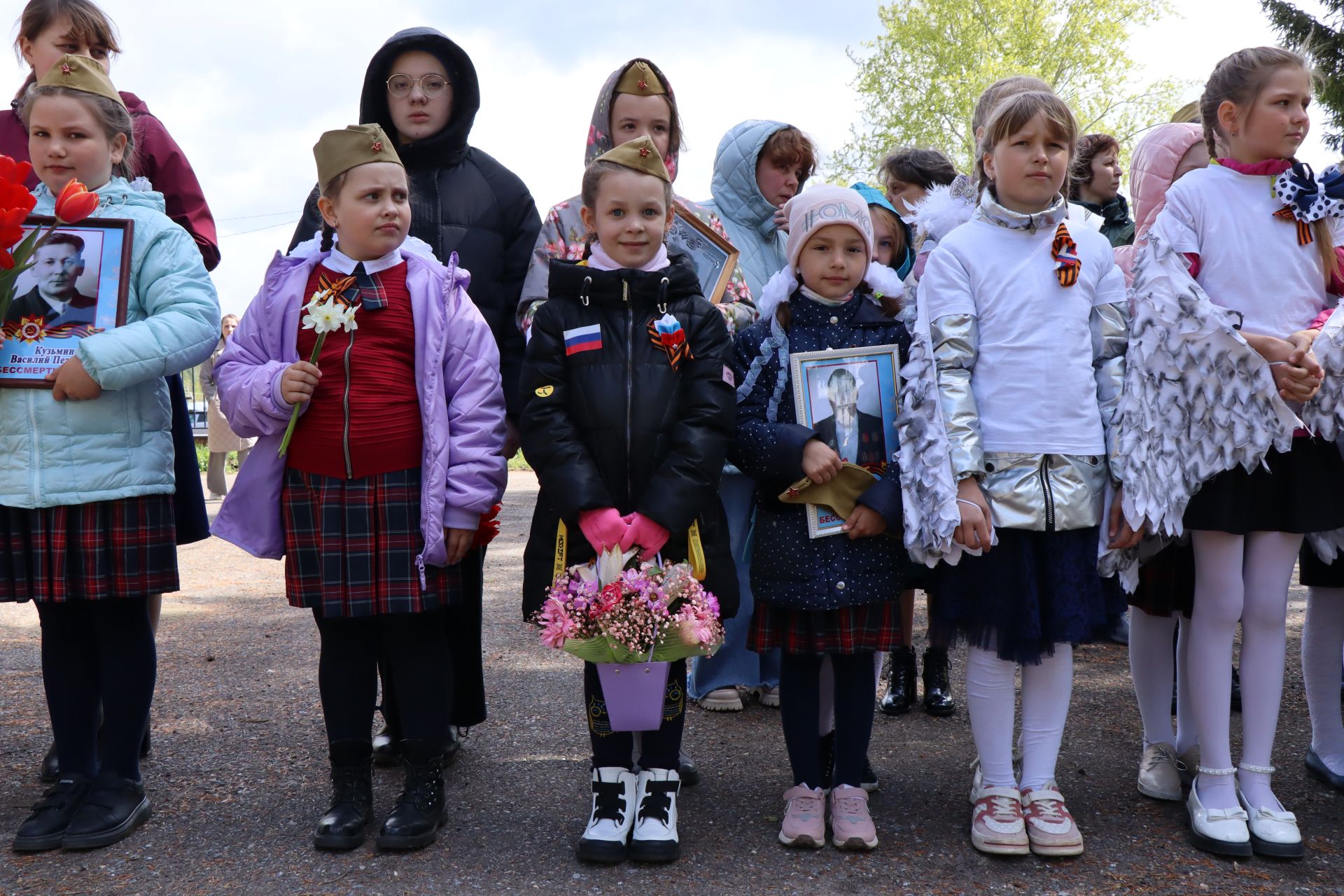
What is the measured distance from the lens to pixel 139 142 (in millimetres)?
3598

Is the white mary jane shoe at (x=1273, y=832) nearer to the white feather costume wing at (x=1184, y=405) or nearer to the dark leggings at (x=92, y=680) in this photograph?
the white feather costume wing at (x=1184, y=405)

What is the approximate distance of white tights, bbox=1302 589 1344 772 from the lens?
3.26 metres

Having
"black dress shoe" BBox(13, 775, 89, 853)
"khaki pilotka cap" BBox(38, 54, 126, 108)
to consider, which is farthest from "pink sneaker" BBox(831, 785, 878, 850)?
"khaki pilotka cap" BBox(38, 54, 126, 108)

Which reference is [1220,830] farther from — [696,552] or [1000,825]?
[696,552]

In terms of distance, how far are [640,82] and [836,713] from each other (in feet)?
7.08

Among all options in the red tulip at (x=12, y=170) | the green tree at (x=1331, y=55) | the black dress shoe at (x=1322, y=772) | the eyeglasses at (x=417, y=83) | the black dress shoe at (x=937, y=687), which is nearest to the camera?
the red tulip at (x=12, y=170)

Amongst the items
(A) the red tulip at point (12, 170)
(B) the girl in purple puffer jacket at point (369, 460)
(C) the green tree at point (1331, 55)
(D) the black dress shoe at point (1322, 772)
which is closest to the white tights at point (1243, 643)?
(D) the black dress shoe at point (1322, 772)

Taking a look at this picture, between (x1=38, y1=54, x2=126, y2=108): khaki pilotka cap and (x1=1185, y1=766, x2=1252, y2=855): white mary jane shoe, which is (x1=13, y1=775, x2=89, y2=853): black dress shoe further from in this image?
(x1=1185, y1=766, x2=1252, y2=855): white mary jane shoe

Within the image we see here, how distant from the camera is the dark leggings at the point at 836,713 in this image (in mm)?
2928

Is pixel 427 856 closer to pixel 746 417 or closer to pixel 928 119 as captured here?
pixel 746 417

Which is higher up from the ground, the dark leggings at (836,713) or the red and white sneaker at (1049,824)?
the dark leggings at (836,713)

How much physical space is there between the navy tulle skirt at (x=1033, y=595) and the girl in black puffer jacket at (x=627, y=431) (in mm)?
660

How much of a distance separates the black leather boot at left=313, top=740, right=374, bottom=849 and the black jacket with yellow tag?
0.63 m

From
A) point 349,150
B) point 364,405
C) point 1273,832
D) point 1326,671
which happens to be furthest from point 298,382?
point 1326,671
